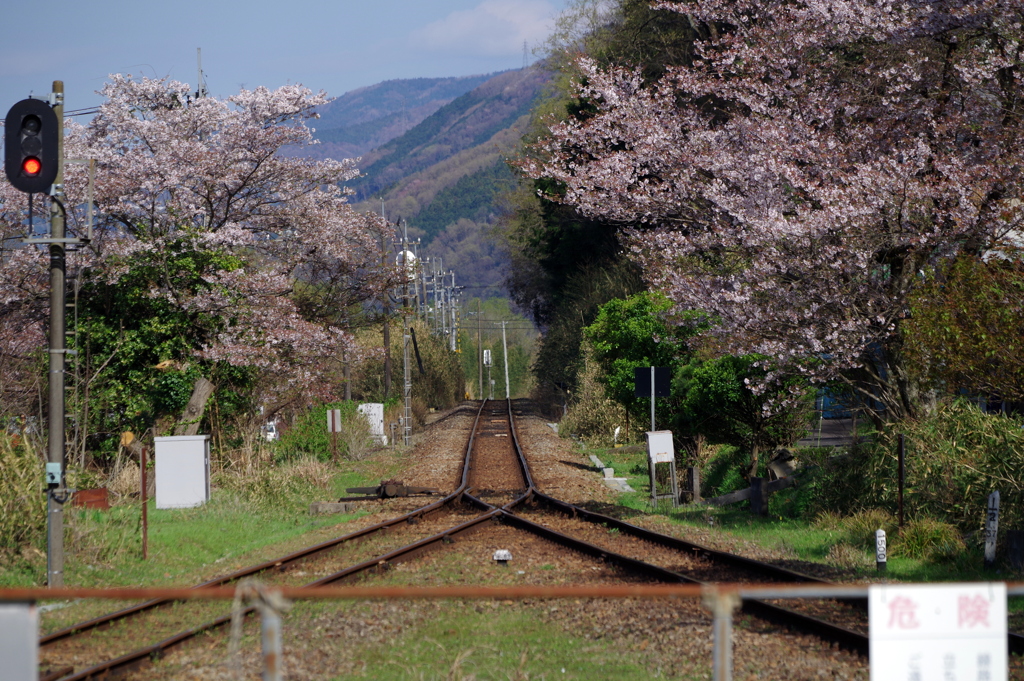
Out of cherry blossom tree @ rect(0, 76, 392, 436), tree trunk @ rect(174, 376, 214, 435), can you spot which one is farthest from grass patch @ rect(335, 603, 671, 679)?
tree trunk @ rect(174, 376, 214, 435)

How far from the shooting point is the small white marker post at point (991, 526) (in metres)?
10.3

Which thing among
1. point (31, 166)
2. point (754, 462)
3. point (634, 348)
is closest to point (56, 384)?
point (31, 166)

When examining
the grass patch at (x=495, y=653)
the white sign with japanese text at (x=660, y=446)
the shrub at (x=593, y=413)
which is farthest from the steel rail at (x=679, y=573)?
the shrub at (x=593, y=413)

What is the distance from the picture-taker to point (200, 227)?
20.7 m

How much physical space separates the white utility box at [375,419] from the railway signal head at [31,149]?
22101 millimetres

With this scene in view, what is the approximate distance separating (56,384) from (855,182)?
36.4ft

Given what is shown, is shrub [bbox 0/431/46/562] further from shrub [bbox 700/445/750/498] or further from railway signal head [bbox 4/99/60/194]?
shrub [bbox 700/445/750/498]

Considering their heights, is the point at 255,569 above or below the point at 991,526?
below

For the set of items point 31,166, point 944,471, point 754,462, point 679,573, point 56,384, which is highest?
point 31,166

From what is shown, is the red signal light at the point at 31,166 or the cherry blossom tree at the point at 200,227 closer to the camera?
the red signal light at the point at 31,166

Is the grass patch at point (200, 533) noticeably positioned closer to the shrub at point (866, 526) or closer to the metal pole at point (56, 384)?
the metal pole at point (56, 384)

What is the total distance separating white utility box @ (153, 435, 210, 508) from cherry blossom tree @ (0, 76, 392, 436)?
3.40 m

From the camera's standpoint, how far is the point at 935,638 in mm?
3555

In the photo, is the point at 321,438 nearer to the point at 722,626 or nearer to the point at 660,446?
the point at 660,446
